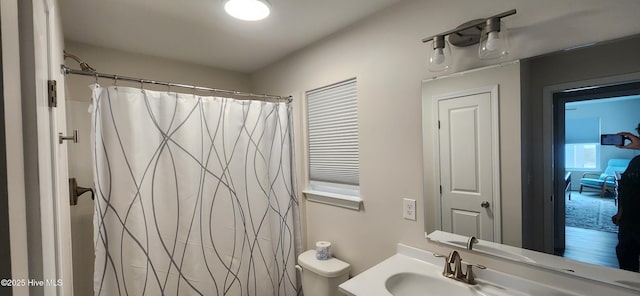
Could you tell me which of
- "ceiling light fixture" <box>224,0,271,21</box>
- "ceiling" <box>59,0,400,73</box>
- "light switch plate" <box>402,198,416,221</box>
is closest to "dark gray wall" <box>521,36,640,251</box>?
"light switch plate" <box>402,198,416,221</box>

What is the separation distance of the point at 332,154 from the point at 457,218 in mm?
987

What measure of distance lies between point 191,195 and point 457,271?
156 centimetres

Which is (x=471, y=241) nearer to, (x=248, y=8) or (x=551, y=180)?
(x=551, y=180)

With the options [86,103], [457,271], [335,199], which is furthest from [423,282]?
[86,103]

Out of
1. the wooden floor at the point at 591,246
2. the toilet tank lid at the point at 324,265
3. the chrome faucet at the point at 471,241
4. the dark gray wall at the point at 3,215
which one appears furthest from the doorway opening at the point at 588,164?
the dark gray wall at the point at 3,215

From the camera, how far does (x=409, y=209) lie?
1509 millimetres

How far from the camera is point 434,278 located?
1.30 metres

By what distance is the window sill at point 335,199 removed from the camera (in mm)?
1814

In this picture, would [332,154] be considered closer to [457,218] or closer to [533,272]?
[457,218]

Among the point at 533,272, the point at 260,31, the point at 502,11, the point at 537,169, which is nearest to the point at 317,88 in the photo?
the point at 260,31

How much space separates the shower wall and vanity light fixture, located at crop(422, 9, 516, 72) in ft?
7.18

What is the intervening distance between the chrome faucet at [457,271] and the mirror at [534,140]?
5.7 inches

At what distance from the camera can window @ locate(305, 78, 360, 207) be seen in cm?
188

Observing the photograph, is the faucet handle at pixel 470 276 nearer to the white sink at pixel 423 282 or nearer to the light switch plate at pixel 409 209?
the white sink at pixel 423 282
